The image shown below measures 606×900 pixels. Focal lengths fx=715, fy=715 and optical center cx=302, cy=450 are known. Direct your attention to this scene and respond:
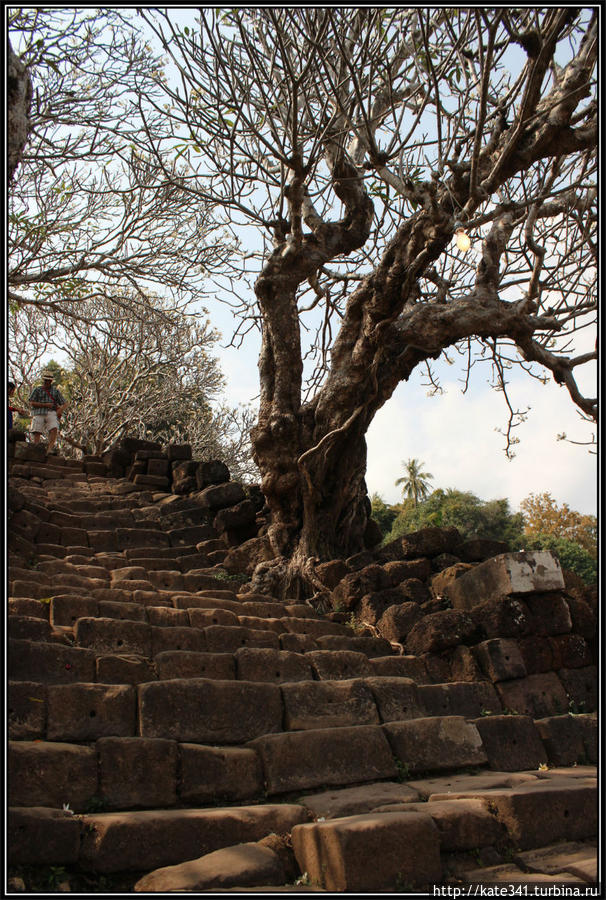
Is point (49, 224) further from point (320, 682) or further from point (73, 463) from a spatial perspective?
point (320, 682)

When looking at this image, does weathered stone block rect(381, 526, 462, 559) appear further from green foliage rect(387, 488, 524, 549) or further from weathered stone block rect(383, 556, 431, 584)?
green foliage rect(387, 488, 524, 549)

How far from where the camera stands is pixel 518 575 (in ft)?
18.8

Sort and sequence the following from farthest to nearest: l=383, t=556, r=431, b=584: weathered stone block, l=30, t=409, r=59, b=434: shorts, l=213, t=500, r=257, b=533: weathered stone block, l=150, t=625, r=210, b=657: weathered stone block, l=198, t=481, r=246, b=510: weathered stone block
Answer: l=30, t=409, r=59, b=434: shorts → l=198, t=481, r=246, b=510: weathered stone block → l=213, t=500, r=257, b=533: weathered stone block → l=383, t=556, r=431, b=584: weathered stone block → l=150, t=625, r=210, b=657: weathered stone block

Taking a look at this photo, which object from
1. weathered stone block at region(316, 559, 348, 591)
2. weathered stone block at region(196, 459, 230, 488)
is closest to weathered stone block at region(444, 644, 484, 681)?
weathered stone block at region(316, 559, 348, 591)

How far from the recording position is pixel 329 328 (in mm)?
9219

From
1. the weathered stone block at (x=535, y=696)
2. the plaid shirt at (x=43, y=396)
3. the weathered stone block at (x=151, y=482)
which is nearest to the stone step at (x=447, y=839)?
the weathered stone block at (x=535, y=696)

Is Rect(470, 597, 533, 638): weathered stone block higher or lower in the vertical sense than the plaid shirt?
lower

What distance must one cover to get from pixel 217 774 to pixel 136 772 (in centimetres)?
40

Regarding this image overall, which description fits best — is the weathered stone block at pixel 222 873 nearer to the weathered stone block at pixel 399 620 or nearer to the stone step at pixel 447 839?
the stone step at pixel 447 839

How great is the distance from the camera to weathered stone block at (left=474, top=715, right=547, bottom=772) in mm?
4301

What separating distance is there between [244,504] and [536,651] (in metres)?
4.45

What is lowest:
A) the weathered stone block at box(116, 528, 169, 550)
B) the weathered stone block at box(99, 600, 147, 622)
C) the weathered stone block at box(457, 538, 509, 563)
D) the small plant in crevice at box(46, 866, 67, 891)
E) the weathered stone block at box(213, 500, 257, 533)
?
the small plant in crevice at box(46, 866, 67, 891)

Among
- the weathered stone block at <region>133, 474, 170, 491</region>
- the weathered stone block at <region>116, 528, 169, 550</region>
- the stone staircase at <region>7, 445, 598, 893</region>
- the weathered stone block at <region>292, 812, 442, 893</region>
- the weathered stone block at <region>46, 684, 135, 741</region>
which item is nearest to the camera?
the weathered stone block at <region>292, 812, 442, 893</region>

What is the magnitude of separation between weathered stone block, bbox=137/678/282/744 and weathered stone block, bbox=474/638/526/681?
1.93 m
